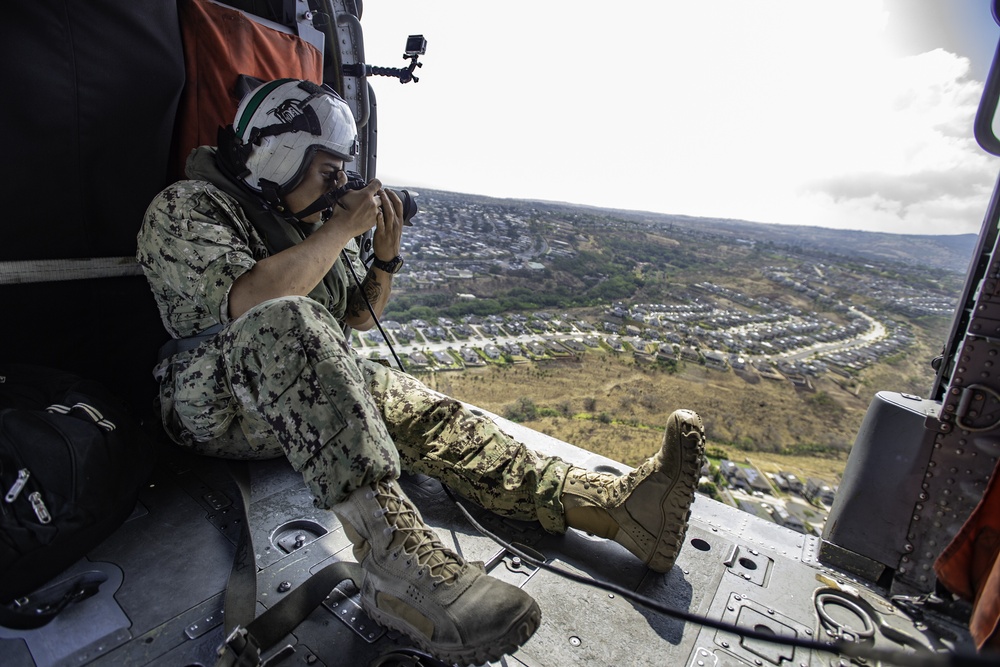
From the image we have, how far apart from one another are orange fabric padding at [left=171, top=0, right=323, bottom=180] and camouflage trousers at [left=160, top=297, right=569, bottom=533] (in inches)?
37.6

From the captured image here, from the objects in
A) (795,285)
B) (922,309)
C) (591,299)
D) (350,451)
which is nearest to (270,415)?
(350,451)

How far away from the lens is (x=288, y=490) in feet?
6.64

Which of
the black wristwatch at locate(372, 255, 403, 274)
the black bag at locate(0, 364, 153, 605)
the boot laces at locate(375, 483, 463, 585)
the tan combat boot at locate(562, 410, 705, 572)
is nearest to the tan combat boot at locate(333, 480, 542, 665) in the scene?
the boot laces at locate(375, 483, 463, 585)

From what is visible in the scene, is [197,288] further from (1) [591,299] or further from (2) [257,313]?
(1) [591,299]

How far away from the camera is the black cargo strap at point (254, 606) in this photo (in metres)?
1.20

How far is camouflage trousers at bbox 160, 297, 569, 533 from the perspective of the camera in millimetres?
1354

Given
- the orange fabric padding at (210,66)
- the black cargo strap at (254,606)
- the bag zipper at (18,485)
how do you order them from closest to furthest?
the black cargo strap at (254,606)
the bag zipper at (18,485)
the orange fabric padding at (210,66)

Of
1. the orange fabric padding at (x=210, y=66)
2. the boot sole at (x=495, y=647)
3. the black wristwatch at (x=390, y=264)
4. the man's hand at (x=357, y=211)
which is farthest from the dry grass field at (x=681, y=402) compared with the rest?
the boot sole at (x=495, y=647)

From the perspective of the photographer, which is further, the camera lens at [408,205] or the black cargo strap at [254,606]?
the camera lens at [408,205]

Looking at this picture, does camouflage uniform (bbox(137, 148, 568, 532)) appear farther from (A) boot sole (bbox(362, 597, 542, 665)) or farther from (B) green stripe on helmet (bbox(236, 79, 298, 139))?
(A) boot sole (bbox(362, 597, 542, 665))

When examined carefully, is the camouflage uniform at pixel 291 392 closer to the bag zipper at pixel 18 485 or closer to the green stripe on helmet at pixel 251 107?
the green stripe on helmet at pixel 251 107

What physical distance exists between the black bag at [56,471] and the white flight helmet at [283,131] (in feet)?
3.00

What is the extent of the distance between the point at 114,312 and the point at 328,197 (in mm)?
1021

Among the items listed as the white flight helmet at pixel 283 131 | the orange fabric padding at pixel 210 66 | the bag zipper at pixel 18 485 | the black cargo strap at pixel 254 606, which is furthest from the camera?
the orange fabric padding at pixel 210 66
